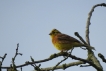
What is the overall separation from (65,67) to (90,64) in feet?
2.49

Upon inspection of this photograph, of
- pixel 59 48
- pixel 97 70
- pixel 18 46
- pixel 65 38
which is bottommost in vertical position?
pixel 97 70

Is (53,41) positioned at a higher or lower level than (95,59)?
higher

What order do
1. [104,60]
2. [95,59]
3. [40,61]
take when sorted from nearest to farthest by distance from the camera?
[104,60] < [40,61] < [95,59]

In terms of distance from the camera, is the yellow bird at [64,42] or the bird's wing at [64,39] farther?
the bird's wing at [64,39]

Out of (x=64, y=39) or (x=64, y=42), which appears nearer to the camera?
(x=64, y=42)

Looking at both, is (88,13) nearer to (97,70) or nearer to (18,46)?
(97,70)

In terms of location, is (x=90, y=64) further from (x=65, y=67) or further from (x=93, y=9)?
(x=93, y=9)

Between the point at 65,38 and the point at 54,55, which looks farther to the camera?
the point at 65,38

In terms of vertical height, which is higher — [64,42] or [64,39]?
[64,39]

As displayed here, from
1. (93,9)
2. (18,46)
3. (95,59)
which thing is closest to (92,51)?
(95,59)

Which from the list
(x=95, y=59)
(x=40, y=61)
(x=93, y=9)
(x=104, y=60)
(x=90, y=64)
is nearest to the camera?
(x=104, y=60)

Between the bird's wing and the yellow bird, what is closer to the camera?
the yellow bird

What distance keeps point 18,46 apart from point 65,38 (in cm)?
308

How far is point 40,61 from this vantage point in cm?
311
